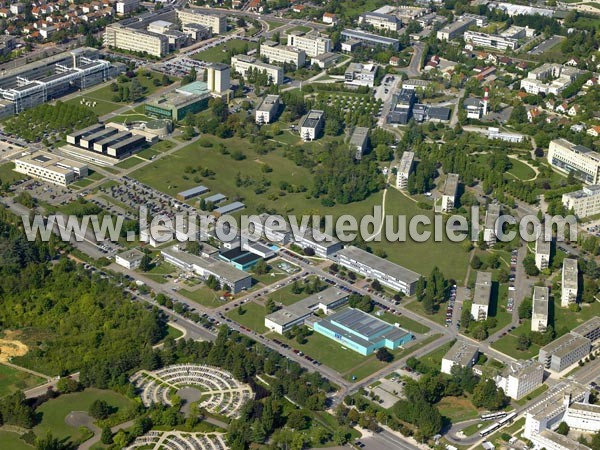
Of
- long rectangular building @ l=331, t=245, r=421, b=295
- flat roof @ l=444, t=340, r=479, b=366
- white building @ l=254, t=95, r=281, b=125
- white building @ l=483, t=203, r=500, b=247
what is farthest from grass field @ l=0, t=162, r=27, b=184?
flat roof @ l=444, t=340, r=479, b=366

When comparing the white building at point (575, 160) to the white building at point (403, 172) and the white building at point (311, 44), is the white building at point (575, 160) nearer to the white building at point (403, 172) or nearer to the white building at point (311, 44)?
the white building at point (403, 172)

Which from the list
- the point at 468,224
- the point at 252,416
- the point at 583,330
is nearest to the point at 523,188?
the point at 468,224

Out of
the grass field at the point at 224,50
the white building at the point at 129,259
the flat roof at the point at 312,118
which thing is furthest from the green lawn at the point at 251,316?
the grass field at the point at 224,50

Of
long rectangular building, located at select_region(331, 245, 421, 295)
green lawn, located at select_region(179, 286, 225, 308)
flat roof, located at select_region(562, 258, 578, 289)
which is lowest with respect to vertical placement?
green lawn, located at select_region(179, 286, 225, 308)

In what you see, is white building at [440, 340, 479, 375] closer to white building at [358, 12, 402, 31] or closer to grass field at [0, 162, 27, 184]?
grass field at [0, 162, 27, 184]

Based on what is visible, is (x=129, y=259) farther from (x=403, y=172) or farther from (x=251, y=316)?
(x=403, y=172)

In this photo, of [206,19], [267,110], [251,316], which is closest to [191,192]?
[267,110]
